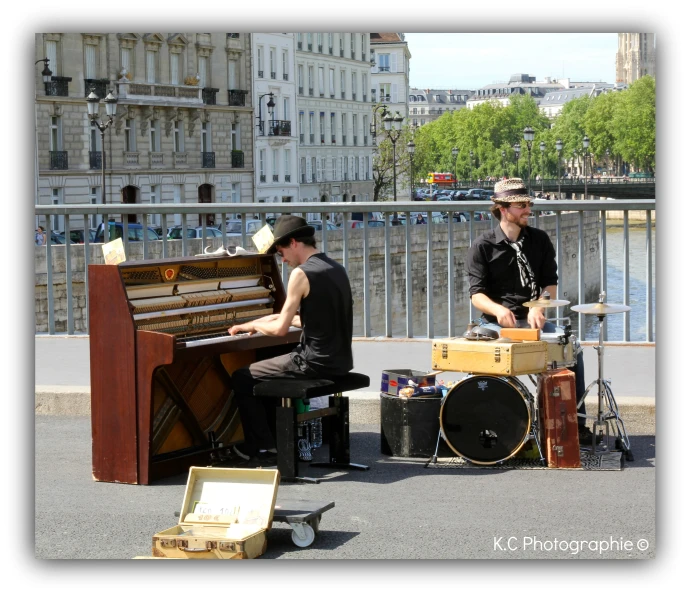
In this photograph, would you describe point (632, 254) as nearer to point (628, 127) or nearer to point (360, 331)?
point (628, 127)

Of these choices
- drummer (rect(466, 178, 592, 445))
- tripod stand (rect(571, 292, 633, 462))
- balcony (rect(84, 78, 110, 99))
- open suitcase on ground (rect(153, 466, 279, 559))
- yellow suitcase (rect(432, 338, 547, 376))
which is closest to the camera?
open suitcase on ground (rect(153, 466, 279, 559))

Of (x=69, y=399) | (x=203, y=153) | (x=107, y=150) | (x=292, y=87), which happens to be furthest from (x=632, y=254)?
(x=107, y=150)

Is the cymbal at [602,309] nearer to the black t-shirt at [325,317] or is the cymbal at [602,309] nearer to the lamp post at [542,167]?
the black t-shirt at [325,317]

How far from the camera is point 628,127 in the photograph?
11.9m

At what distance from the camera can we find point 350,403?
9430 millimetres

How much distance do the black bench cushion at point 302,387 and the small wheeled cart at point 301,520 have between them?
3.73 feet

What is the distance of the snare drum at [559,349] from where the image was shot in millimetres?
8258

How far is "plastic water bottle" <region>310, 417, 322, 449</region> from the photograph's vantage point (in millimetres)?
8891

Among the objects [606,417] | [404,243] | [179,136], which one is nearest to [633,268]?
[404,243]

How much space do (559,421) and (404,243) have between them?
178 inches

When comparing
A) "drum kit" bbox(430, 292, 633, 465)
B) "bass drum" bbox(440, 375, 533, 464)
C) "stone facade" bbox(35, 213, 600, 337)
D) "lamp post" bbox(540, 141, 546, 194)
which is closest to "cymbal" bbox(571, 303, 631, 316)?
"drum kit" bbox(430, 292, 633, 465)

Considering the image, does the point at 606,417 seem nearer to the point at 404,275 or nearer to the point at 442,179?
the point at 404,275

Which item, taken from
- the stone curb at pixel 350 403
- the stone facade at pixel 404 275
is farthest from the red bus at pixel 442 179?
the stone curb at pixel 350 403

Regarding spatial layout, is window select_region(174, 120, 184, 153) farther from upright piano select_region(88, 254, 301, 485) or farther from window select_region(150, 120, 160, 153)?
upright piano select_region(88, 254, 301, 485)
